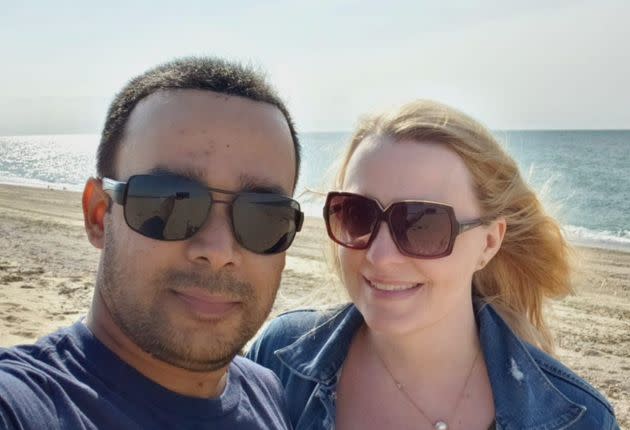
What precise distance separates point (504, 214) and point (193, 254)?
153 cm

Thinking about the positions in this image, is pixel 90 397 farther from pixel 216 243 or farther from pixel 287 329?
pixel 287 329

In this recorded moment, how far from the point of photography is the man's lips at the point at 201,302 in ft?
6.04

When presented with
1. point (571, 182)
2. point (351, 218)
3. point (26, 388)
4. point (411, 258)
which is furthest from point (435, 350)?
point (571, 182)

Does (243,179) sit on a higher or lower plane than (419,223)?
higher

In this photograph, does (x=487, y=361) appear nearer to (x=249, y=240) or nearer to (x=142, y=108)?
(x=249, y=240)

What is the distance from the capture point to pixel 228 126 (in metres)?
1.94

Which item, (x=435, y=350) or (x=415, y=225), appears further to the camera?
(x=435, y=350)

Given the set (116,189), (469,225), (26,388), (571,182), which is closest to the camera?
(26,388)

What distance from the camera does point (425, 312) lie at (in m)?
2.45

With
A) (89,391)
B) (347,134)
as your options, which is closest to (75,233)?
(347,134)

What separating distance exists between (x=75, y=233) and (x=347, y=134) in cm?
1116

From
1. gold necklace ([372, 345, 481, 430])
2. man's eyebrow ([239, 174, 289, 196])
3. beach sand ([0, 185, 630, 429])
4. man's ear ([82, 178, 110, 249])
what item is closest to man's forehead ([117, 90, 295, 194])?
man's eyebrow ([239, 174, 289, 196])

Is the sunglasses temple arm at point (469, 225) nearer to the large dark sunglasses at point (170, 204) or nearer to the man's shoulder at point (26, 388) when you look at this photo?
the large dark sunglasses at point (170, 204)

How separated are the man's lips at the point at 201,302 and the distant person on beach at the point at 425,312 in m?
0.82
